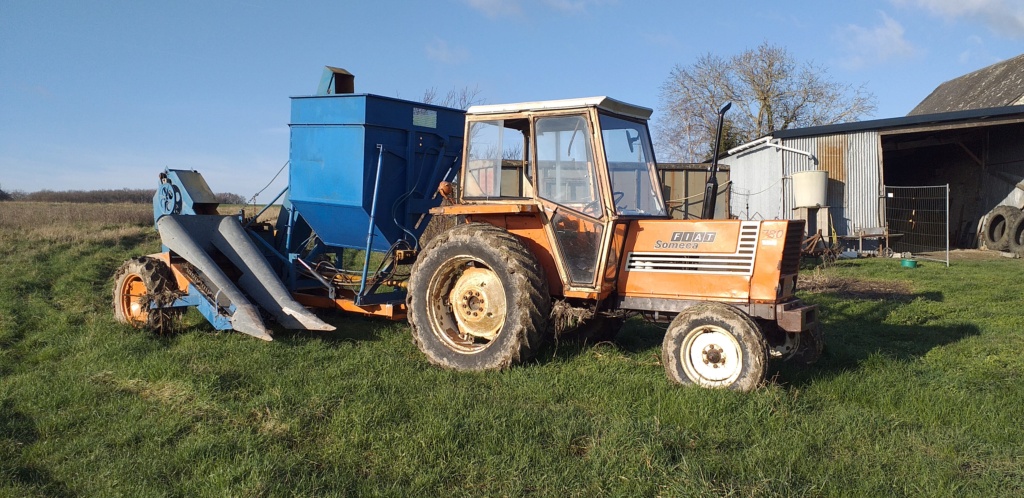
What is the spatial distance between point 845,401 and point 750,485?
194cm

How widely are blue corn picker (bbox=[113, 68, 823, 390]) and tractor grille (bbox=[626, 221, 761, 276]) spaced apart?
1 cm

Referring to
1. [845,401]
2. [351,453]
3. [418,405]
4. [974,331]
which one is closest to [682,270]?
[845,401]

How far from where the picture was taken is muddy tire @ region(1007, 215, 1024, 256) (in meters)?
18.7

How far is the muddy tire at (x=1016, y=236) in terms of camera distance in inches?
737

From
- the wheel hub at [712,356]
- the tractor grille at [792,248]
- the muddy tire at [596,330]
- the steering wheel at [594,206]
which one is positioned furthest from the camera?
the muddy tire at [596,330]

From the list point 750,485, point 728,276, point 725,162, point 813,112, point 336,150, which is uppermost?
point 813,112

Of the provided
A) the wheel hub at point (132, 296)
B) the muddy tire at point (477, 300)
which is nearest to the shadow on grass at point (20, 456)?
the wheel hub at point (132, 296)

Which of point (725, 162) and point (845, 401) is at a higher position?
point (725, 162)

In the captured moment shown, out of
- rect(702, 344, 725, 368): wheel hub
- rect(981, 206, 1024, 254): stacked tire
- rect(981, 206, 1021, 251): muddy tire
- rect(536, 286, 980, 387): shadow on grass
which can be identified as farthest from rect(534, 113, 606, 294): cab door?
rect(981, 206, 1021, 251): muddy tire

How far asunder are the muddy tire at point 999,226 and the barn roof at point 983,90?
413 cm

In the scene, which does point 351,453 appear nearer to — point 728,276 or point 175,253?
point 728,276

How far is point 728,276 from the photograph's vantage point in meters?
5.71

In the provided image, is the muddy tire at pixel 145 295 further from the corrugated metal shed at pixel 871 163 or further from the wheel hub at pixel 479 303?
the corrugated metal shed at pixel 871 163

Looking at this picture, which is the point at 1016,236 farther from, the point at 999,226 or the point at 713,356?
the point at 713,356
